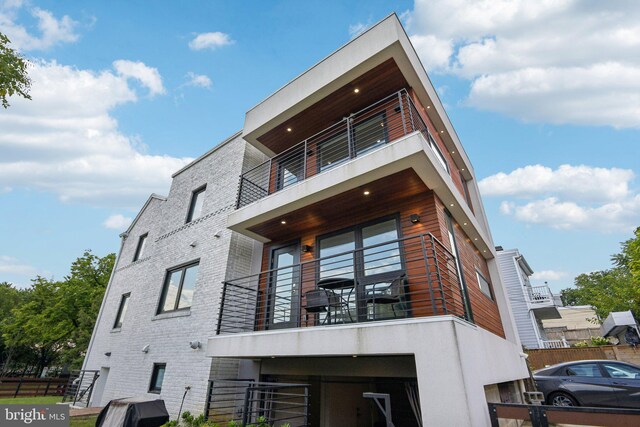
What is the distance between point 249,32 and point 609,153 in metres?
27.4

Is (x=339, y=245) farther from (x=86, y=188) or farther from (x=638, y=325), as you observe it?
(x=86, y=188)

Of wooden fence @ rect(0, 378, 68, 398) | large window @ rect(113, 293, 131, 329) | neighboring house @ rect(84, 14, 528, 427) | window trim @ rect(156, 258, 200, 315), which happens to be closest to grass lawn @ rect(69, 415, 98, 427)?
neighboring house @ rect(84, 14, 528, 427)

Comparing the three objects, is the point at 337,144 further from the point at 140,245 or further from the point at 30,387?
the point at 30,387

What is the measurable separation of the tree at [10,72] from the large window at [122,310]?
890 cm

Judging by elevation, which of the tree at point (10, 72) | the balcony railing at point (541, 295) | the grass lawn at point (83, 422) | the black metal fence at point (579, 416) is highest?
the tree at point (10, 72)

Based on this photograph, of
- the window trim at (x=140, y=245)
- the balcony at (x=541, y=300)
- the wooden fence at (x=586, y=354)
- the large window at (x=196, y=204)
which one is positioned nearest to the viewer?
the large window at (x=196, y=204)

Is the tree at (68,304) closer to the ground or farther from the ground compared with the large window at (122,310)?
farther from the ground

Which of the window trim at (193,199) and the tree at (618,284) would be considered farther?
the tree at (618,284)

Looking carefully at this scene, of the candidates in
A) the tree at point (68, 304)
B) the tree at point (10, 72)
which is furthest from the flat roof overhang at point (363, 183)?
the tree at point (68, 304)

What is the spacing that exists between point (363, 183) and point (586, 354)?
15143mm

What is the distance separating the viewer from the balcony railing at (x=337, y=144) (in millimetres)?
7113

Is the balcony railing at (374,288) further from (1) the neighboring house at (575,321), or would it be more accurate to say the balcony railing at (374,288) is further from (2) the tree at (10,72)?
(1) the neighboring house at (575,321)

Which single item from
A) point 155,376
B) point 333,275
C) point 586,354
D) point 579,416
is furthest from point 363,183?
point 586,354

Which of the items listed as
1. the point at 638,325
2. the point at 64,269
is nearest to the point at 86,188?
the point at 64,269
